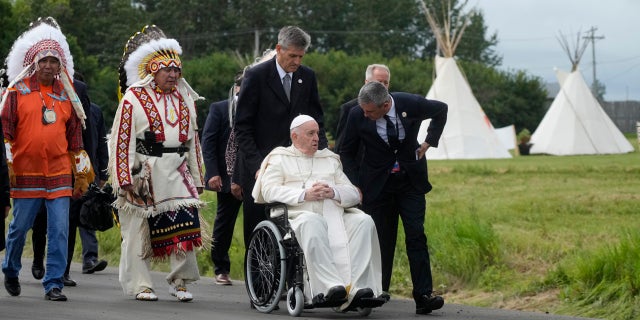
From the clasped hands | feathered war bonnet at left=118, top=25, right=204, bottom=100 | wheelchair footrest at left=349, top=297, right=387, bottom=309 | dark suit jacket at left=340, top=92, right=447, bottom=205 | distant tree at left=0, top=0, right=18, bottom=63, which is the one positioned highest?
distant tree at left=0, top=0, right=18, bottom=63


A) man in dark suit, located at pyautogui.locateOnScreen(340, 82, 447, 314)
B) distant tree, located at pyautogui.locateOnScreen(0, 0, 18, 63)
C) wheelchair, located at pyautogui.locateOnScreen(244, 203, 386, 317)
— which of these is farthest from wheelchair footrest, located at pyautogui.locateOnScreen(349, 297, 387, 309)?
distant tree, located at pyautogui.locateOnScreen(0, 0, 18, 63)

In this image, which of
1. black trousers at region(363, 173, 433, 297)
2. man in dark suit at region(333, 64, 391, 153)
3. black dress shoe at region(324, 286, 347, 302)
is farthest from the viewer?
man in dark suit at region(333, 64, 391, 153)

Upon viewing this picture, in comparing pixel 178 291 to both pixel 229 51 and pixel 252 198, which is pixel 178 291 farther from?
pixel 229 51

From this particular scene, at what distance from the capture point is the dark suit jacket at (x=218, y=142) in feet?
40.8

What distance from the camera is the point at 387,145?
1000 centimetres

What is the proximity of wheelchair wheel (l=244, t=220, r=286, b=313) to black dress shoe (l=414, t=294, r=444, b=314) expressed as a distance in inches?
41.5

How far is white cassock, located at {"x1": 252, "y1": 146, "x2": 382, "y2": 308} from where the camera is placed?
29.9ft

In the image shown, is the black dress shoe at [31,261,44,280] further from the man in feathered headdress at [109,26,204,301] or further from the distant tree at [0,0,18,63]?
the distant tree at [0,0,18,63]

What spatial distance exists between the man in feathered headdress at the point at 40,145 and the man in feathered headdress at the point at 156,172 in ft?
1.35

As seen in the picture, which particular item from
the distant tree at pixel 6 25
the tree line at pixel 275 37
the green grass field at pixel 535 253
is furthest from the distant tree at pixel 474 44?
the green grass field at pixel 535 253

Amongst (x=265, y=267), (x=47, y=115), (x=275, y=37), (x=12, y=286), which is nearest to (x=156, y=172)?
(x=47, y=115)

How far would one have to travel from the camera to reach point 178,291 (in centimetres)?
1032

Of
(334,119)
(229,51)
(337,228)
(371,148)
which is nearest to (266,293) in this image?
(337,228)

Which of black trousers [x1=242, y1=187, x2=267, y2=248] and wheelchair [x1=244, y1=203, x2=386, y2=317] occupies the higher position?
black trousers [x1=242, y1=187, x2=267, y2=248]
